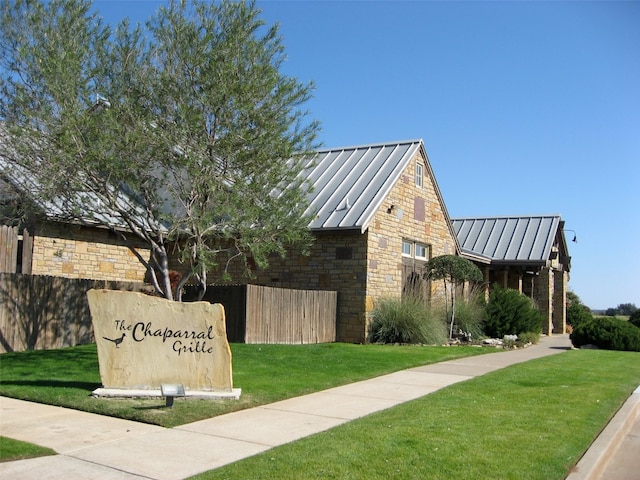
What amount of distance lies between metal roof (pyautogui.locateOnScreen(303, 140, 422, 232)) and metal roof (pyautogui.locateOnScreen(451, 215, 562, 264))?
708 centimetres

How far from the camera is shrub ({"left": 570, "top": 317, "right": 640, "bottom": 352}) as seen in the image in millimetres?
19719

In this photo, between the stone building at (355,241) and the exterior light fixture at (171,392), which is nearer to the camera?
the exterior light fixture at (171,392)

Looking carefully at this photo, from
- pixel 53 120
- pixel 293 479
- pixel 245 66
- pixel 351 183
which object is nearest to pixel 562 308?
pixel 351 183

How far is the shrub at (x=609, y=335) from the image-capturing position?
19719mm

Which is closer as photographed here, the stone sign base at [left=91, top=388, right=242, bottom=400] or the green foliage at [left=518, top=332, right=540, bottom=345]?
the stone sign base at [left=91, top=388, right=242, bottom=400]

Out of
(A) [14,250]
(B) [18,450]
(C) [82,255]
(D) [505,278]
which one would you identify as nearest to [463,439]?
(B) [18,450]

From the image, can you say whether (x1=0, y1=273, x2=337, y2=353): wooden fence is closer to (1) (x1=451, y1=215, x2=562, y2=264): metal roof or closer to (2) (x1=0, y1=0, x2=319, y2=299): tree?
(2) (x1=0, y1=0, x2=319, y2=299): tree

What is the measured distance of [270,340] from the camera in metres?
16.6

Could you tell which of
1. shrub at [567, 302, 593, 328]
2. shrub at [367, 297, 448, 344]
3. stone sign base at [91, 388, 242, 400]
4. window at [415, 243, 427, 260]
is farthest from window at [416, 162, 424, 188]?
shrub at [567, 302, 593, 328]

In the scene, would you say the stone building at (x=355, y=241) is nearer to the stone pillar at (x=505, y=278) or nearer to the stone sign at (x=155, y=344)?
the stone pillar at (x=505, y=278)

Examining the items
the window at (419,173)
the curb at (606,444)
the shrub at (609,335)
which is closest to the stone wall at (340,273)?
the window at (419,173)

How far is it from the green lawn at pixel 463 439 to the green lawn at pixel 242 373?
192 cm

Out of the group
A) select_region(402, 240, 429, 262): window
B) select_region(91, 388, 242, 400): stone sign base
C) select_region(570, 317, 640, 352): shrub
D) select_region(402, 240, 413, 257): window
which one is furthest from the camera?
select_region(402, 240, 429, 262): window

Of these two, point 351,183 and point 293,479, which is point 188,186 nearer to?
point 293,479
